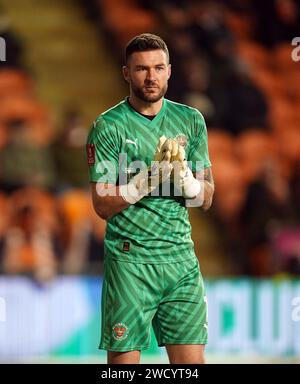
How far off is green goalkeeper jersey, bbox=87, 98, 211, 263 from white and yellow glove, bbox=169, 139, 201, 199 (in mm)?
86

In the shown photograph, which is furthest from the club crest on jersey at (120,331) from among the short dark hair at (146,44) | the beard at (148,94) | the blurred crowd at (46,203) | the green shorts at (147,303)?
the blurred crowd at (46,203)

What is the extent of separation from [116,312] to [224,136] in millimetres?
5458

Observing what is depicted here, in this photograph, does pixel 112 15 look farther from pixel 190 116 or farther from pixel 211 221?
pixel 190 116

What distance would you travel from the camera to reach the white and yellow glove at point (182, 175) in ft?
13.7

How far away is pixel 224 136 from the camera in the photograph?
973cm

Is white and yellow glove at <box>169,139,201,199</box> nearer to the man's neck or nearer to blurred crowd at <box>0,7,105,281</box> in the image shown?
the man's neck

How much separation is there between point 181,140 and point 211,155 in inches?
210

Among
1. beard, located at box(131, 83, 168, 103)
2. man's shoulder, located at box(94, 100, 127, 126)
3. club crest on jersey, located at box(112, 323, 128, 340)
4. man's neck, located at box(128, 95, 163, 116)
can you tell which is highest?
beard, located at box(131, 83, 168, 103)

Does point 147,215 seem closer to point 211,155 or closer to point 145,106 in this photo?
point 145,106

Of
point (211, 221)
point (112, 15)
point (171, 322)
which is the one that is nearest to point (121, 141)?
point (171, 322)

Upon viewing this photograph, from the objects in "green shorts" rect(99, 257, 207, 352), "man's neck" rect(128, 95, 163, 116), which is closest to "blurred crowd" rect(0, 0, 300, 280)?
"green shorts" rect(99, 257, 207, 352)

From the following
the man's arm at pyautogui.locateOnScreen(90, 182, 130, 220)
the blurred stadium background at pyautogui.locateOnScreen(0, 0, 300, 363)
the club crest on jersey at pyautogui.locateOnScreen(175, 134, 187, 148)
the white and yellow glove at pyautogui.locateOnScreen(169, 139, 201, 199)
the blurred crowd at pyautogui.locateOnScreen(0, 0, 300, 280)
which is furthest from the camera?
the blurred crowd at pyautogui.locateOnScreen(0, 0, 300, 280)

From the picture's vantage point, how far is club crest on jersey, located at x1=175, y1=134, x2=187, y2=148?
14.5 feet
